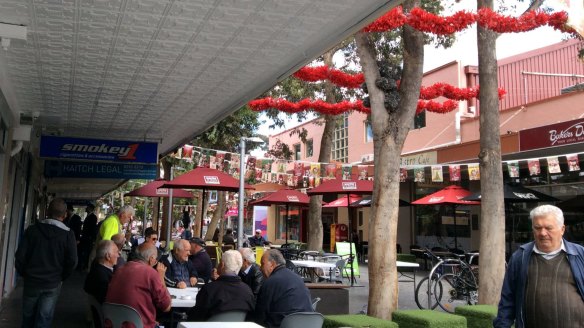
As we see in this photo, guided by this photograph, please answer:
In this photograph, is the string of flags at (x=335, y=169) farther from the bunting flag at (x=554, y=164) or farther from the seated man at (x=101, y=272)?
the seated man at (x=101, y=272)

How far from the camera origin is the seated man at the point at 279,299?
4893mm

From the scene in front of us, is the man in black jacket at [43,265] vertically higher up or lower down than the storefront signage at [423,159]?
lower down

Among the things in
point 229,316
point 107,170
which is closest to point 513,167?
point 107,170

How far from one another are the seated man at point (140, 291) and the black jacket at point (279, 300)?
0.82 metres

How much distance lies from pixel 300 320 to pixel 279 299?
0.44m

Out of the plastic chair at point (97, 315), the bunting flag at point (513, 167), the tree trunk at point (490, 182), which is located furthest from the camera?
the bunting flag at point (513, 167)

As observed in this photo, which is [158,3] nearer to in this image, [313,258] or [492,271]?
[492,271]

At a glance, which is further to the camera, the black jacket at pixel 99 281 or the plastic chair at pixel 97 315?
the black jacket at pixel 99 281

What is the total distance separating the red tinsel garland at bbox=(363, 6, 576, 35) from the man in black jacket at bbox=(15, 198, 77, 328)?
4.35 metres

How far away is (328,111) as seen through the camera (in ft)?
42.7

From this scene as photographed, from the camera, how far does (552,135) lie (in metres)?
14.2

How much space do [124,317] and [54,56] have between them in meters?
2.85

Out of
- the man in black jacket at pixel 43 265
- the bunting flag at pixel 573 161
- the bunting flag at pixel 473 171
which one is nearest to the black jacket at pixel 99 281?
the man in black jacket at pixel 43 265

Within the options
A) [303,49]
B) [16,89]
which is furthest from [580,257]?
[16,89]
